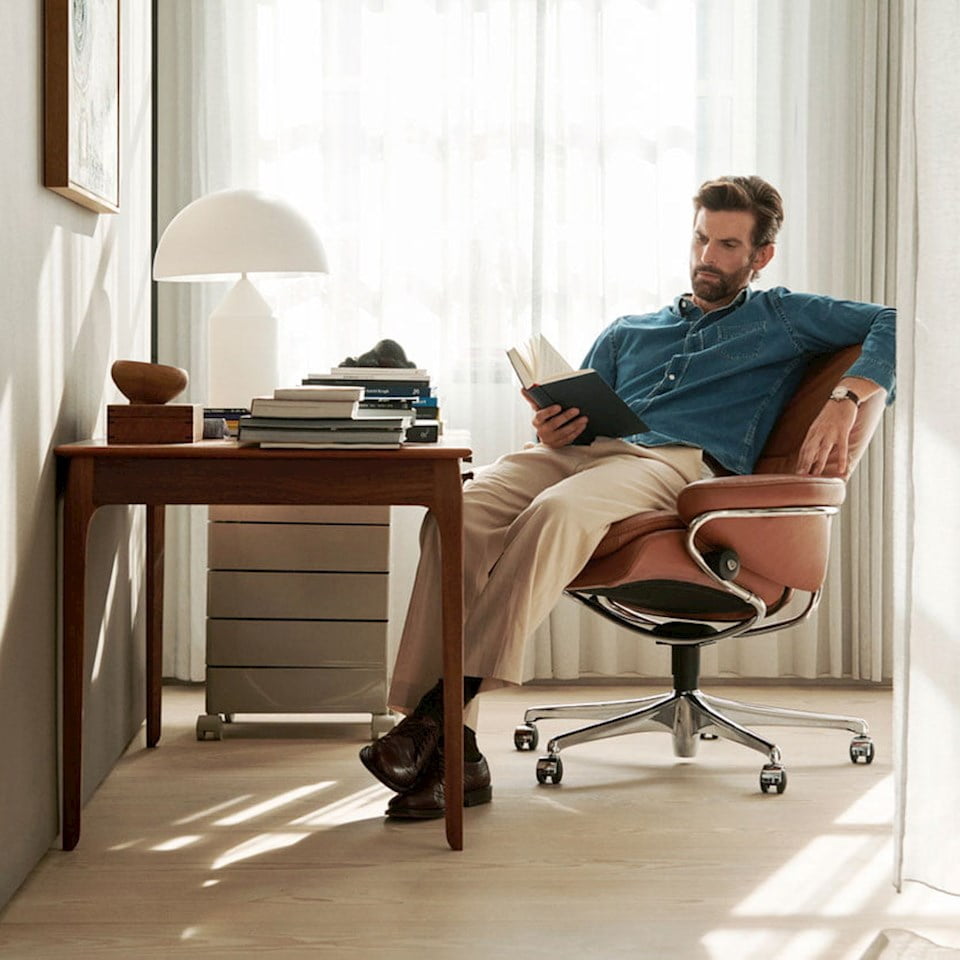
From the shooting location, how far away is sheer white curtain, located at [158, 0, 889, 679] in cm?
352

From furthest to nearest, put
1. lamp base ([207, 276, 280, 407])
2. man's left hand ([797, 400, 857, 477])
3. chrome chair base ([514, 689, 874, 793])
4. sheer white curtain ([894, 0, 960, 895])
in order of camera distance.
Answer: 1. lamp base ([207, 276, 280, 407])
2. chrome chair base ([514, 689, 874, 793])
3. man's left hand ([797, 400, 857, 477])
4. sheer white curtain ([894, 0, 960, 895])

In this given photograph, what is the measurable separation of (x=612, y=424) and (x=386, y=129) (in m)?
1.30

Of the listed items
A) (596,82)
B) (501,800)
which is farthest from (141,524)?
(596,82)

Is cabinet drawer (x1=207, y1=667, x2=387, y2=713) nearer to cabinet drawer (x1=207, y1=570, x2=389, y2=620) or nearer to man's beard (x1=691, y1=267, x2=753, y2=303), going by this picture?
cabinet drawer (x1=207, y1=570, x2=389, y2=620)

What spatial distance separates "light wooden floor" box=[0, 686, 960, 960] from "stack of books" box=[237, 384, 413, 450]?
674 millimetres

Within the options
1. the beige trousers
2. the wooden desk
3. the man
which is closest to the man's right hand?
the man

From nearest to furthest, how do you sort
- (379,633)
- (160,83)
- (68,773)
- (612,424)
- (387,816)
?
1. (68,773)
2. (387,816)
3. (612,424)
4. (379,633)
5. (160,83)

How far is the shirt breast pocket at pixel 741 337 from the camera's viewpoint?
110 inches

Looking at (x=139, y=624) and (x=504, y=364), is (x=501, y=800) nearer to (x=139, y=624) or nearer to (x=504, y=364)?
(x=139, y=624)

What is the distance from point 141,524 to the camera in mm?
3012

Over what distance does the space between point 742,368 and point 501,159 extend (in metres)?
1.11

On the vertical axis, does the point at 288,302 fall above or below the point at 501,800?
above

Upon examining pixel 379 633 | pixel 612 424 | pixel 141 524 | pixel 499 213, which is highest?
pixel 499 213

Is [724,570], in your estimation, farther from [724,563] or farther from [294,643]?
[294,643]
